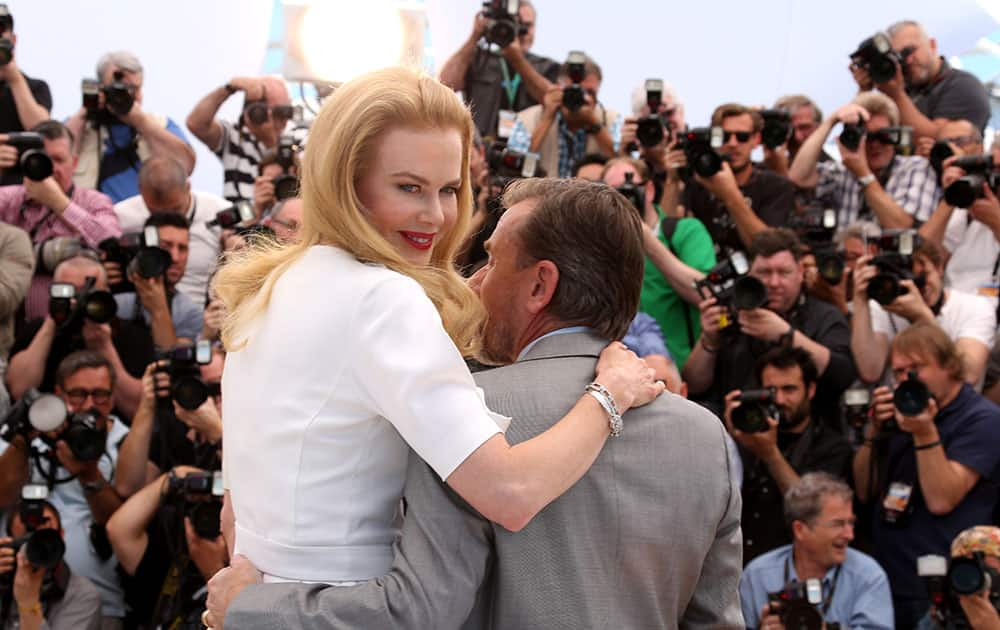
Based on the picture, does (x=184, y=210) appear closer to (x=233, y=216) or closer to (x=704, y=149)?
(x=233, y=216)

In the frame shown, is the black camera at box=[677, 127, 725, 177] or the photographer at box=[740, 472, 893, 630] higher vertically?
the black camera at box=[677, 127, 725, 177]

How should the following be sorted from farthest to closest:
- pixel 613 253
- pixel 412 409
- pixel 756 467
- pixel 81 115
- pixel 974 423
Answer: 1. pixel 81 115
2. pixel 756 467
3. pixel 974 423
4. pixel 613 253
5. pixel 412 409

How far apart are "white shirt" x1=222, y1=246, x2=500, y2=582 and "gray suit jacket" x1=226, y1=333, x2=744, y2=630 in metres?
0.06

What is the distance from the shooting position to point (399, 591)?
5.86 ft

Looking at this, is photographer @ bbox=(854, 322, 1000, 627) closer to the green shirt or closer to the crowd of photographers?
the crowd of photographers

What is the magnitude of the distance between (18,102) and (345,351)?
5414mm

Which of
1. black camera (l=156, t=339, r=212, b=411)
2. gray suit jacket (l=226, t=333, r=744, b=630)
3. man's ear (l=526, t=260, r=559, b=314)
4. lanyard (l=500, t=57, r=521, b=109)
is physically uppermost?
man's ear (l=526, t=260, r=559, b=314)

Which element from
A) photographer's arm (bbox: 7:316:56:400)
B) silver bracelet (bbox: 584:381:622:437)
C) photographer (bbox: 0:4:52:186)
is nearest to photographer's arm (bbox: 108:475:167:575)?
photographer's arm (bbox: 7:316:56:400)

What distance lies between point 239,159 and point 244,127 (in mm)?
175

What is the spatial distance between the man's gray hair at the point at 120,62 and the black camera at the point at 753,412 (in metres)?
3.60

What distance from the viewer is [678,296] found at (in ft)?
18.9

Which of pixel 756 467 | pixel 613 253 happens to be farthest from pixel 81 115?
pixel 613 253

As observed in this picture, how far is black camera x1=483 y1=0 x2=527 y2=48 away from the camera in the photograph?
665cm

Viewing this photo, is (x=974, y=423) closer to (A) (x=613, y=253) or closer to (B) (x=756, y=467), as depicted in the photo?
(B) (x=756, y=467)
